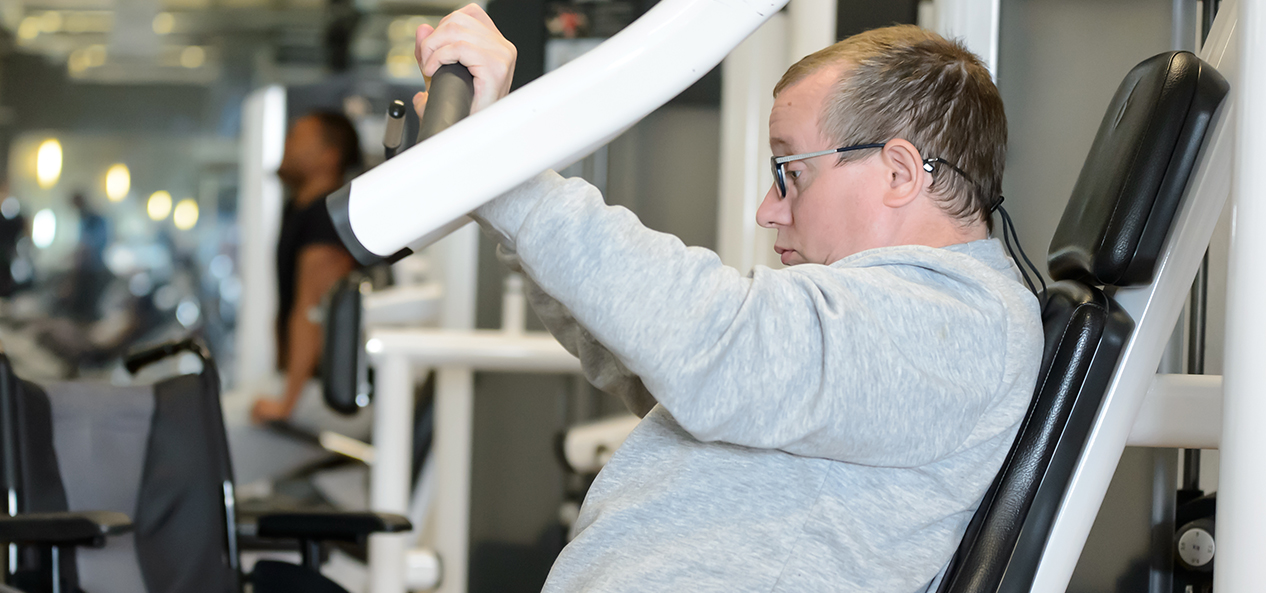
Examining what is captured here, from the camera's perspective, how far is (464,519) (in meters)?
2.76

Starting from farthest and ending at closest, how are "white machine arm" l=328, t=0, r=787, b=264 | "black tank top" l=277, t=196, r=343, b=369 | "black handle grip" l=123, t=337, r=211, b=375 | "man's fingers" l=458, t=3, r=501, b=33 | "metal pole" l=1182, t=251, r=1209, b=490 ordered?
"black tank top" l=277, t=196, r=343, b=369
"black handle grip" l=123, t=337, r=211, b=375
"metal pole" l=1182, t=251, r=1209, b=490
"man's fingers" l=458, t=3, r=501, b=33
"white machine arm" l=328, t=0, r=787, b=264

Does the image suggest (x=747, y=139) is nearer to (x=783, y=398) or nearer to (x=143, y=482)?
(x=143, y=482)

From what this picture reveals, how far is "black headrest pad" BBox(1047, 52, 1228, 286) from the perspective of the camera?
0.90m

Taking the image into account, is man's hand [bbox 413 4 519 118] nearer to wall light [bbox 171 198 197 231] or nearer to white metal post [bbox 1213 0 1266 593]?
white metal post [bbox 1213 0 1266 593]

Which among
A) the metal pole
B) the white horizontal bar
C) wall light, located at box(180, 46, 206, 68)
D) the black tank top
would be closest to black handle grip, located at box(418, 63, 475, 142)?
the metal pole

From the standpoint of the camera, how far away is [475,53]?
73cm

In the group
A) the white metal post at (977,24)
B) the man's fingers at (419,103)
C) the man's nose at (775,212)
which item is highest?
the white metal post at (977,24)

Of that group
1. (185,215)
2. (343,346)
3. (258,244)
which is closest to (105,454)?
(343,346)

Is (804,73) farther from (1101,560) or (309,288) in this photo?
(309,288)

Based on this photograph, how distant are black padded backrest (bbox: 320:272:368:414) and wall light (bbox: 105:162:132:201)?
8.55 ft

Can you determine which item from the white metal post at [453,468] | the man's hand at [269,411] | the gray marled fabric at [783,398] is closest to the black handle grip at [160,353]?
the white metal post at [453,468]

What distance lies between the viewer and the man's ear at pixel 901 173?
0.88 meters

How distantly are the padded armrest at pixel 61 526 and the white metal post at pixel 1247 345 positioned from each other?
1352 mm

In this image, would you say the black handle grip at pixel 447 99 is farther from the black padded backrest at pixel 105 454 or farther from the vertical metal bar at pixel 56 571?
the black padded backrest at pixel 105 454
